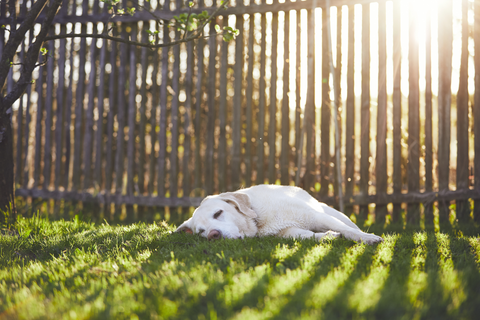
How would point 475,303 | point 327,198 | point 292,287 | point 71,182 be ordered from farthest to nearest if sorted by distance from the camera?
point 71,182 < point 327,198 < point 292,287 < point 475,303

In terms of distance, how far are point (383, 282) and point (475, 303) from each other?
37cm

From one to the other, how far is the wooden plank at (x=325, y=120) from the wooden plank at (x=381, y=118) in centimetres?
59

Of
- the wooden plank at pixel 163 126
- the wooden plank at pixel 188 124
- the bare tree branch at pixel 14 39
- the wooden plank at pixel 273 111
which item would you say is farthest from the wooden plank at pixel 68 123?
the wooden plank at pixel 273 111

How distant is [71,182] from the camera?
17.3 feet

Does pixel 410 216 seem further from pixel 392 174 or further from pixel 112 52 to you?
pixel 112 52

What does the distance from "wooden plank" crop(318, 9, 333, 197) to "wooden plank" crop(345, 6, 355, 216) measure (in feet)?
0.74

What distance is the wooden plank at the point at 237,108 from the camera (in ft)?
15.4

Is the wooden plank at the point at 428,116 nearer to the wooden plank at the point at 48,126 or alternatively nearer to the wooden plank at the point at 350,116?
the wooden plank at the point at 350,116

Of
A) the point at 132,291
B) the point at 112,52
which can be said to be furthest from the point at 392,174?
the point at 112,52

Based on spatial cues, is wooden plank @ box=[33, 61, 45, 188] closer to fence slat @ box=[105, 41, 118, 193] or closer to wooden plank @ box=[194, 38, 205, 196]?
fence slat @ box=[105, 41, 118, 193]

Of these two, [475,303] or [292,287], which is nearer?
[475,303]

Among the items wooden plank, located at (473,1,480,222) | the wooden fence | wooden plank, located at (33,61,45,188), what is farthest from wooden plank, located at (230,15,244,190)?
wooden plank, located at (33,61,45,188)

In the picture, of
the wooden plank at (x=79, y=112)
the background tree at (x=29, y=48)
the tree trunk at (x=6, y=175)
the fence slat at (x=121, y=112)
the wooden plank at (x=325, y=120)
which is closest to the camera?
the background tree at (x=29, y=48)

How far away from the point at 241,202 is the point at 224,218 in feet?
0.92
